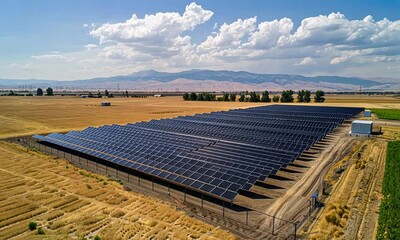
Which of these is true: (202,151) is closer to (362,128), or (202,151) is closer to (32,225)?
(32,225)

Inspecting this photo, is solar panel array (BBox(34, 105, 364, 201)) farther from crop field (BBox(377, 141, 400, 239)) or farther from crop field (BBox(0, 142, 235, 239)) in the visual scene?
crop field (BBox(377, 141, 400, 239))

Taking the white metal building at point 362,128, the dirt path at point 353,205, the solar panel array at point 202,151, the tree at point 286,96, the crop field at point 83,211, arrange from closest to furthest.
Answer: the crop field at point 83,211 → the dirt path at point 353,205 → the solar panel array at point 202,151 → the white metal building at point 362,128 → the tree at point 286,96

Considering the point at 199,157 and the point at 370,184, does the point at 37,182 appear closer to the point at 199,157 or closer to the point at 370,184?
the point at 199,157

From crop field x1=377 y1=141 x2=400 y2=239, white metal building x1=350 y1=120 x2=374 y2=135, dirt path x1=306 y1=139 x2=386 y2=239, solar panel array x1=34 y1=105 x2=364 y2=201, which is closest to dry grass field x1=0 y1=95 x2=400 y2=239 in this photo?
solar panel array x1=34 y1=105 x2=364 y2=201

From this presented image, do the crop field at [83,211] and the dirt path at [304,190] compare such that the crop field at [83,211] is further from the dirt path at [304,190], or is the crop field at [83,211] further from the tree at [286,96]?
the tree at [286,96]

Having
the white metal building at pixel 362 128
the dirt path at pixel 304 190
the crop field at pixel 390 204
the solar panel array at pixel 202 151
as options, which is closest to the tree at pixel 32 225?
the solar panel array at pixel 202 151

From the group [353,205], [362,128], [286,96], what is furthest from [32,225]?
[286,96]
